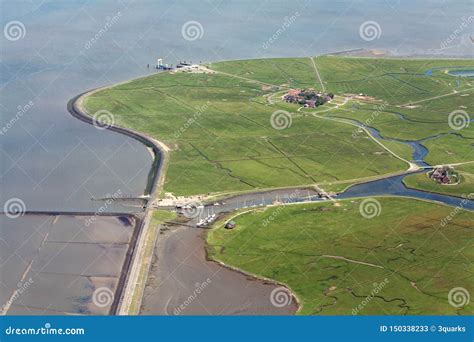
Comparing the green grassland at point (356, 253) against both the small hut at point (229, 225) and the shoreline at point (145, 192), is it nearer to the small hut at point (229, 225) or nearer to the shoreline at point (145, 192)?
the small hut at point (229, 225)

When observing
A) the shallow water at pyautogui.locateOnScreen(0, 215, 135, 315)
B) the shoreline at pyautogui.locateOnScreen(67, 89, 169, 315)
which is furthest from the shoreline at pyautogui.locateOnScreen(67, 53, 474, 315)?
the shallow water at pyautogui.locateOnScreen(0, 215, 135, 315)

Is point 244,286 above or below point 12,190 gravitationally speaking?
below

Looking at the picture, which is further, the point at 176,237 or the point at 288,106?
Answer: the point at 288,106

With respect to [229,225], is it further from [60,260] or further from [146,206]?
[60,260]

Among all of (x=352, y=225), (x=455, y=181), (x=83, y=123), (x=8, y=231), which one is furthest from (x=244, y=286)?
(x=83, y=123)

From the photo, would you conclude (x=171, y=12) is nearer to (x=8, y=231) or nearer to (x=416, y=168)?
(x=416, y=168)
